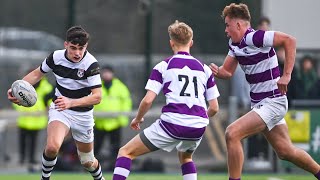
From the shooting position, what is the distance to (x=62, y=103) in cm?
1030

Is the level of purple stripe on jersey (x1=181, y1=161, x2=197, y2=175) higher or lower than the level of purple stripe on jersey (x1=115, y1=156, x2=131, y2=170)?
lower

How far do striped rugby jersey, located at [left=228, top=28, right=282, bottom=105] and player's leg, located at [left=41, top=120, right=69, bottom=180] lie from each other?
6.62 feet

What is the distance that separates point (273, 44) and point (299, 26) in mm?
7404

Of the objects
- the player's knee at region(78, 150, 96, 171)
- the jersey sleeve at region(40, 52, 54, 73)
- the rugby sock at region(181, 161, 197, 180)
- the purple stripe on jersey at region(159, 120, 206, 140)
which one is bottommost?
the player's knee at region(78, 150, 96, 171)

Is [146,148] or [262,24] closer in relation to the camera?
[146,148]

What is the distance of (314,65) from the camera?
1669cm

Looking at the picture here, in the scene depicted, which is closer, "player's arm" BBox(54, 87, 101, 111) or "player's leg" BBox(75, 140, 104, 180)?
"player's arm" BBox(54, 87, 101, 111)

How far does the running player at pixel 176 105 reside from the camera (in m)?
9.62

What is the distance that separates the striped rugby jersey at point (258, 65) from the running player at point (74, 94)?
1.56 m

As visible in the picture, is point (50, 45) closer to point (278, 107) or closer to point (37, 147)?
point (37, 147)

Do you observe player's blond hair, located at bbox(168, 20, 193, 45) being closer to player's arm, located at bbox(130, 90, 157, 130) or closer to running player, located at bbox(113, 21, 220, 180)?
running player, located at bbox(113, 21, 220, 180)

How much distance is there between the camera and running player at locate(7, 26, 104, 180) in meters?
10.6

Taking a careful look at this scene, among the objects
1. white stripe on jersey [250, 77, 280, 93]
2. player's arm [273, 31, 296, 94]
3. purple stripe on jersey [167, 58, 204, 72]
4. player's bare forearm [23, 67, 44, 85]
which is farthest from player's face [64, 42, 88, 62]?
player's arm [273, 31, 296, 94]

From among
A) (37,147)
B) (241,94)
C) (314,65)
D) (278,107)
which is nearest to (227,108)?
(241,94)
